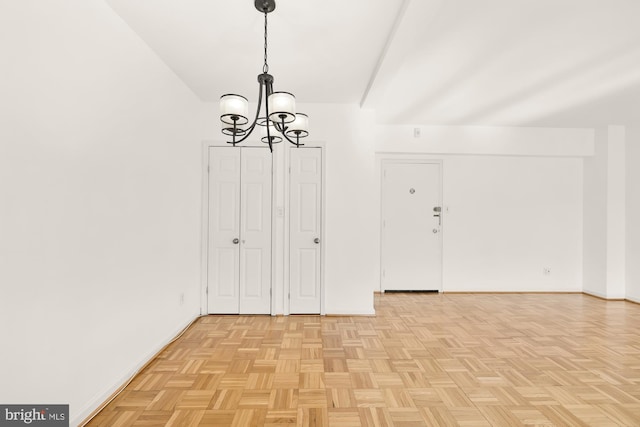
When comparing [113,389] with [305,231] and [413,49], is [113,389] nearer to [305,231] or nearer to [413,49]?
[305,231]

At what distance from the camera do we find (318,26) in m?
2.32

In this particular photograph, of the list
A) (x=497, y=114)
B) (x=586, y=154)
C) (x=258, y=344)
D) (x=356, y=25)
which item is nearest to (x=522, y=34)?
(x=356, y=25)

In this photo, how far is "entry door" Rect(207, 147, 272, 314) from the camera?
3947 mm

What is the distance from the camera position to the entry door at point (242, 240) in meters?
3.95

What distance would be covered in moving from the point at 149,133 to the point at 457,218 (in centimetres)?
438

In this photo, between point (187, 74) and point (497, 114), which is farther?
point (497, 114)

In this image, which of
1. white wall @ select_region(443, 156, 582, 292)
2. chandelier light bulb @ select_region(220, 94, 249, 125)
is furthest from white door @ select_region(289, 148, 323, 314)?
white wall @ select_region(443, 156, 582, 292)

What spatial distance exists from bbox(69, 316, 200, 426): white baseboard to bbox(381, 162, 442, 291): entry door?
3299 mm

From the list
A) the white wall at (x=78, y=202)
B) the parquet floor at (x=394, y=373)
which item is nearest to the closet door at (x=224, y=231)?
the parquet floor at (x=394, y=373)

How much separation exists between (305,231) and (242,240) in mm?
763

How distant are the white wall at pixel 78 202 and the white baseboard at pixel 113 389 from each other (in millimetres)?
13

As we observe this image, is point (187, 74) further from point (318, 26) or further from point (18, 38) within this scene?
point (18, 38)

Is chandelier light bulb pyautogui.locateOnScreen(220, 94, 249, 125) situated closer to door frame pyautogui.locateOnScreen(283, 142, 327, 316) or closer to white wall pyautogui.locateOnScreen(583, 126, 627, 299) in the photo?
door frame pyautogui.locateOnScreen(283, 142, 327, 316)

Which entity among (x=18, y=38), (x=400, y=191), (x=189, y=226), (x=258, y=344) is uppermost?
(x=18, y=38)
